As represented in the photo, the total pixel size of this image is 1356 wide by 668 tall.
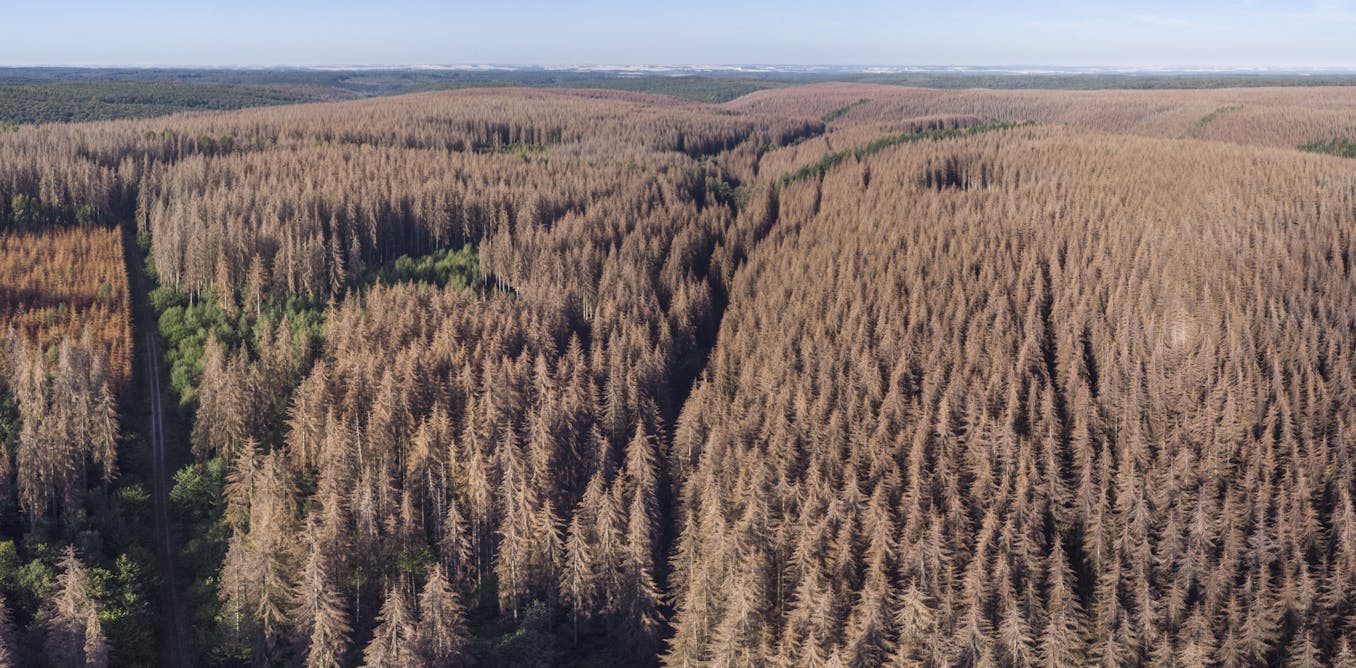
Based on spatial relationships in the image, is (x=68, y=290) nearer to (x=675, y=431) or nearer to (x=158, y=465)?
(x=158, y=465)

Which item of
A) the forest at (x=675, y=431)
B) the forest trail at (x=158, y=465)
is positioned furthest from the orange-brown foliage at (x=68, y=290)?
the forest trail at (x=158, y=465)

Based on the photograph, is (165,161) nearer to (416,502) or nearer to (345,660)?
(416,502)

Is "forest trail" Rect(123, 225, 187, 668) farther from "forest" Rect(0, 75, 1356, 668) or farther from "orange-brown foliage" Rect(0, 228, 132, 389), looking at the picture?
"orange-brown foliage" Rect(0, 228, 132, 389)

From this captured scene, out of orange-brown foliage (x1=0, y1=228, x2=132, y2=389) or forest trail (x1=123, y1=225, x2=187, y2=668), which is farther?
orange-brown foliage (x1=0, y1=228, x2=132, y2=389)

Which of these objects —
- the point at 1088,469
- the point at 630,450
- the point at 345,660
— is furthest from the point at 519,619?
the point at 1088,469

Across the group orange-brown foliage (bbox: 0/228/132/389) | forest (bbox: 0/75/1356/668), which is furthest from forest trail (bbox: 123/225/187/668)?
orange-brown foliage (bbox: 0/228/132/389)

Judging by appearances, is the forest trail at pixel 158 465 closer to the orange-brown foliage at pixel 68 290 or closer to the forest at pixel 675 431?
the forest at pixel 675 431
